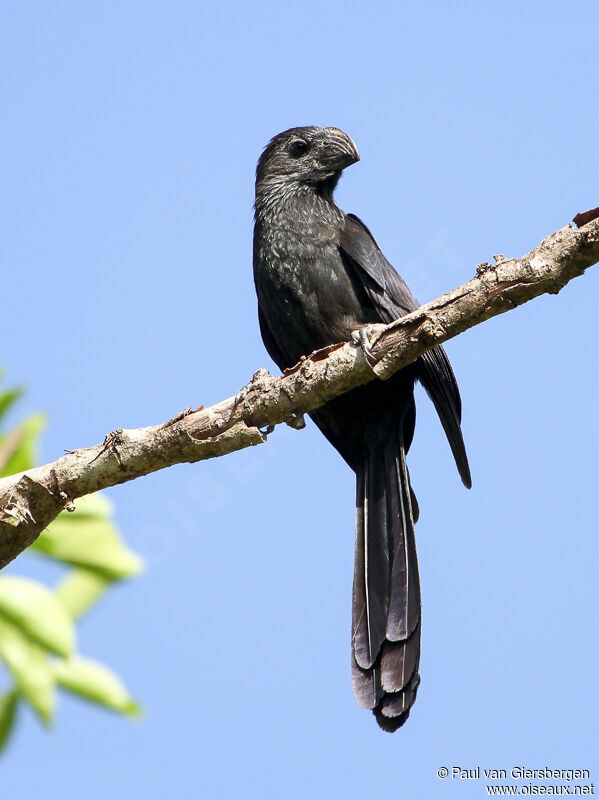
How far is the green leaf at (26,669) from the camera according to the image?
3119mm

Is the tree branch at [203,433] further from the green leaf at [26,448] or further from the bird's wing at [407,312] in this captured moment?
the bird's wing at [407,312]

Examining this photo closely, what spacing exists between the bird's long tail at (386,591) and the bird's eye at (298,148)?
1645 millimetres

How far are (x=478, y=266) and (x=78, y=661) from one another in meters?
2.07

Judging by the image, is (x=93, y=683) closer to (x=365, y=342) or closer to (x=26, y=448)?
(x=26, y=448)

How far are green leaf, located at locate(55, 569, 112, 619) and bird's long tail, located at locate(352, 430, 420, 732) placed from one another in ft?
3.64

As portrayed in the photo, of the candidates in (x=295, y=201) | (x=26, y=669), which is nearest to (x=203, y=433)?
(x=26, y=669)

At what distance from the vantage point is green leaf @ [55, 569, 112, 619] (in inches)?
133

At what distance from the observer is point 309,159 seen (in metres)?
4.75

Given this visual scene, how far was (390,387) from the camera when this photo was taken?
13.9 feet

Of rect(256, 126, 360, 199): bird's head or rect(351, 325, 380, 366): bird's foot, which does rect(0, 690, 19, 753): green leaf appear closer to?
rect(351, 325, 380, 366): bird's foot

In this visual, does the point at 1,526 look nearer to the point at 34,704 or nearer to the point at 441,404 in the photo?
the point at 34,704

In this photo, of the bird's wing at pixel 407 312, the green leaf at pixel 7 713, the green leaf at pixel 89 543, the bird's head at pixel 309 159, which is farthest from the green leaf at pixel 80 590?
the bird's head at pixel 309 159

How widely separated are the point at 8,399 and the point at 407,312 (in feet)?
5.90

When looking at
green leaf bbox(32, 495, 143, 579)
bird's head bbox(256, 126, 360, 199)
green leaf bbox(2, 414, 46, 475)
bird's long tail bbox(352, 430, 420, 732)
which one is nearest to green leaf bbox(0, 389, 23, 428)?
green leaf bbox(2, 414, 46, 475)
